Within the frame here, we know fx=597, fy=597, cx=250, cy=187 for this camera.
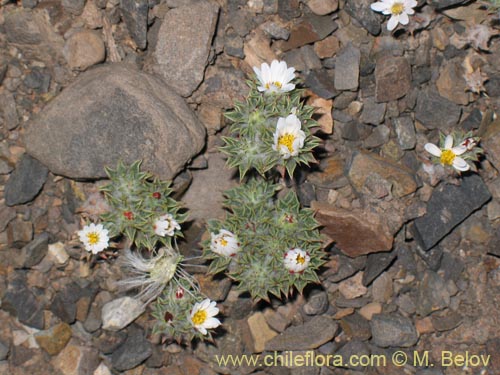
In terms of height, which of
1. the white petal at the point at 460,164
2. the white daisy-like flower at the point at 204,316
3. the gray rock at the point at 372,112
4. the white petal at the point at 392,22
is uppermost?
the white petal at the point at 392,22

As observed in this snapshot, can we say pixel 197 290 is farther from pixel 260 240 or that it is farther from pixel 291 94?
pixel 291 94

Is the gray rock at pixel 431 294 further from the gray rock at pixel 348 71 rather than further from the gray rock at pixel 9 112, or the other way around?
the gray rock at pixel 9 112

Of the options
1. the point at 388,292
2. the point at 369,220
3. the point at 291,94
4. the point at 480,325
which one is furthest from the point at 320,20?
the point at 480,325

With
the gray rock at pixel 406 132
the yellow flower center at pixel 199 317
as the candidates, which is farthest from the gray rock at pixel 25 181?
the gray rock at pixel 406 132

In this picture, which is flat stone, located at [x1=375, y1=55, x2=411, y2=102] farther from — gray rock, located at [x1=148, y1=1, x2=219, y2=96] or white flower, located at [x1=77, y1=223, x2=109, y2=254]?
white flower, located at [x1=77, y1=223, x2=109, y2=254]

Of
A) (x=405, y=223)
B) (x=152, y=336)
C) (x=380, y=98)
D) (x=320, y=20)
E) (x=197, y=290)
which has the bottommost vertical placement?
(x=152, y=336)

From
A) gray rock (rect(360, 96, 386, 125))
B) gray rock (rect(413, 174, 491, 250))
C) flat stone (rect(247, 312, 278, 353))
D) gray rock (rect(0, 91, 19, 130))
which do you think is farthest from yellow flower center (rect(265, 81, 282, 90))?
gray rock (rect(0, 91, 19, 130))
